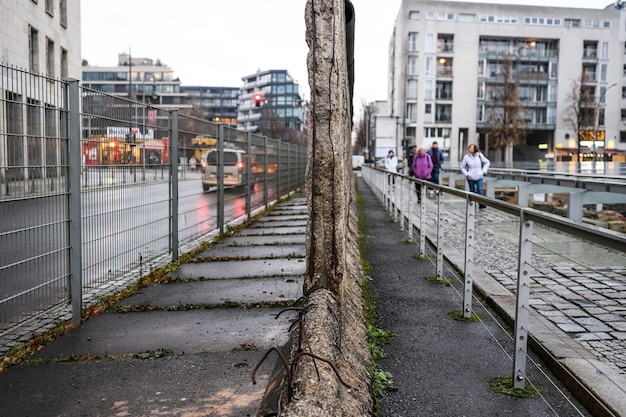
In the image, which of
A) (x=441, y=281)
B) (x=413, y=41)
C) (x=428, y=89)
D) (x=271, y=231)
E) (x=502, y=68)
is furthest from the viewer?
(x=428, y=89)

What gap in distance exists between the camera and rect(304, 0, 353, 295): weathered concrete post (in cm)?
446

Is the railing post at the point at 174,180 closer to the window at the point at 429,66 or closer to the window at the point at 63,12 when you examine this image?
the window at the point at 63,12

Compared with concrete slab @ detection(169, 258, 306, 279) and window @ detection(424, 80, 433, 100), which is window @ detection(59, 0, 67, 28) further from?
window @ detection(424, 80, 433, 100)

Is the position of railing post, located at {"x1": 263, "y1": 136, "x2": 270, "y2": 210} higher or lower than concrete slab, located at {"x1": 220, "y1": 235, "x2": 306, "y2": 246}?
higher

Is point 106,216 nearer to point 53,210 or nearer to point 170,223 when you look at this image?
point 53,210

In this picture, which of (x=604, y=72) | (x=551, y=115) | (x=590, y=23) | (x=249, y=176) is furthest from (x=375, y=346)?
(x=590, y=23)

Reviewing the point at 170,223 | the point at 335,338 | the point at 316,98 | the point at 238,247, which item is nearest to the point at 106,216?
the point at 170,223

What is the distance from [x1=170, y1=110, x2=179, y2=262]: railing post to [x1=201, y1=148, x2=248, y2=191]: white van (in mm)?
1578

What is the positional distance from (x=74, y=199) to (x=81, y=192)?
0.21 m

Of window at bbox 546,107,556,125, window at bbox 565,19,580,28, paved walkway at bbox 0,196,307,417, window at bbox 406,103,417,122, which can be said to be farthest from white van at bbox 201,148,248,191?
window at bbox 565,19,580,28

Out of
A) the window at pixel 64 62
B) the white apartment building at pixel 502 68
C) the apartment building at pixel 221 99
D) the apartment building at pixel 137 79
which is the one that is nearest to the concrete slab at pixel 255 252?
the window at pixel 64 62

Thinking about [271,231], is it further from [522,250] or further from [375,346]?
[522,250]

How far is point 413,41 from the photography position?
77125 mm

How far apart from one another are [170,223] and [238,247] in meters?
1.91
